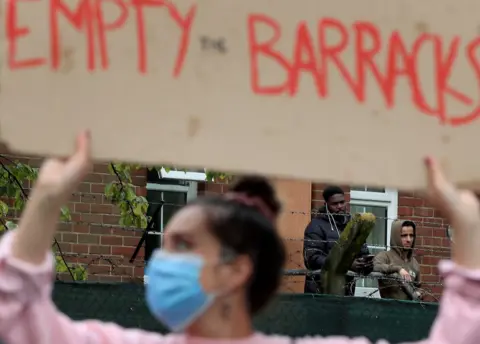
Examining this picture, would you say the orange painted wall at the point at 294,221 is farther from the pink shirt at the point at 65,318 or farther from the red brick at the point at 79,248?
the pink shirt at the point at 65,318

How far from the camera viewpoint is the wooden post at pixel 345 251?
14.8ft

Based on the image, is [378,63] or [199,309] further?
[378,63]

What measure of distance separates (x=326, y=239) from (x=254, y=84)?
351 centimetres

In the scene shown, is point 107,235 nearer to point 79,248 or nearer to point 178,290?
point 79,248

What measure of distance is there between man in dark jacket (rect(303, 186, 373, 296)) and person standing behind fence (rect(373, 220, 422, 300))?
0.17 m

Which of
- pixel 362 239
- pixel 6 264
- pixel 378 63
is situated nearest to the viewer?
pixel 6 264

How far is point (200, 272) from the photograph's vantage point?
93.0 inches

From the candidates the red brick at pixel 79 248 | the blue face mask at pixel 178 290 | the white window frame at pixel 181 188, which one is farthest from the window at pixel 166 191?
the blue face mask at pixel 178 290

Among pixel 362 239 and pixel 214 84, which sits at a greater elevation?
pixel 214 84

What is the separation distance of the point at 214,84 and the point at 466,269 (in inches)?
27.3

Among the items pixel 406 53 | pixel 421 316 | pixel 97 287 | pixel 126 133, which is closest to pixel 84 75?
pixel 126 133

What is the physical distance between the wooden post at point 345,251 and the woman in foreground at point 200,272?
6.54 feet

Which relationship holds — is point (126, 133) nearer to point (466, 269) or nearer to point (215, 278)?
point (215, 278)

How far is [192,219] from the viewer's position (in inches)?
96.3
